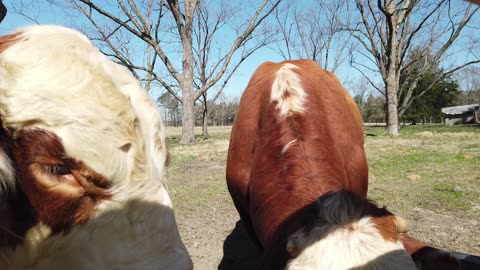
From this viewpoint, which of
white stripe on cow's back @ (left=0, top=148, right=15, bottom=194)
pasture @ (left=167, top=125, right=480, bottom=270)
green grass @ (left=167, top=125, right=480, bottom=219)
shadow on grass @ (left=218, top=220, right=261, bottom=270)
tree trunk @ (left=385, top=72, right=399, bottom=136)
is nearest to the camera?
white stripe on cow's back @ (left=0, top=148, right=15, bottom=194)

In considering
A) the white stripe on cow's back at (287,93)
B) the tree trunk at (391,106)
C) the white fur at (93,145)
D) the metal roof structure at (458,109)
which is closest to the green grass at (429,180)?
the white stripe on cow's back at (287,93)

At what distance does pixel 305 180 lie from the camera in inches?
83.4

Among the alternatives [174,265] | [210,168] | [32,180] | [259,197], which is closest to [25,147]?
[32,180]

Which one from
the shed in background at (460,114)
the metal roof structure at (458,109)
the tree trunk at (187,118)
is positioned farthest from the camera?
the metal roof structure at (458,109)

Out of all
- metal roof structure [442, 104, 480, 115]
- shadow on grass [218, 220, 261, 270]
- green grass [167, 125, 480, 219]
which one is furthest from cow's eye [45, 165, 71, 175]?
metal roof structure [442, 104, 480, 115]

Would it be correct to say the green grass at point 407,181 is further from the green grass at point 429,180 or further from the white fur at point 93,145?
the white fur at point 93,145

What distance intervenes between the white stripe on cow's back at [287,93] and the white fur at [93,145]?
146cm

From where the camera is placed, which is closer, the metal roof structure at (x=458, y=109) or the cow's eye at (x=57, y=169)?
the cow's eye at (x=57, y=169)

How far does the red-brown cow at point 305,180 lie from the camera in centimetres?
146

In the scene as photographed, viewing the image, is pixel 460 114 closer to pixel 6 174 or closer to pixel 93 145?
pixel 93 145

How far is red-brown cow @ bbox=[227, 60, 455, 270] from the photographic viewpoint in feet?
4.81

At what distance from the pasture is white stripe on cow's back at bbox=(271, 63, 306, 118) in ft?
3.05

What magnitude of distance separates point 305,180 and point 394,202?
4.23m

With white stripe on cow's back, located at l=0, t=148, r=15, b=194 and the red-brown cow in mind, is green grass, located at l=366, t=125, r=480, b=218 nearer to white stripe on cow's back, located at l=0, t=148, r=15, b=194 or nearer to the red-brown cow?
the red-brown cow
